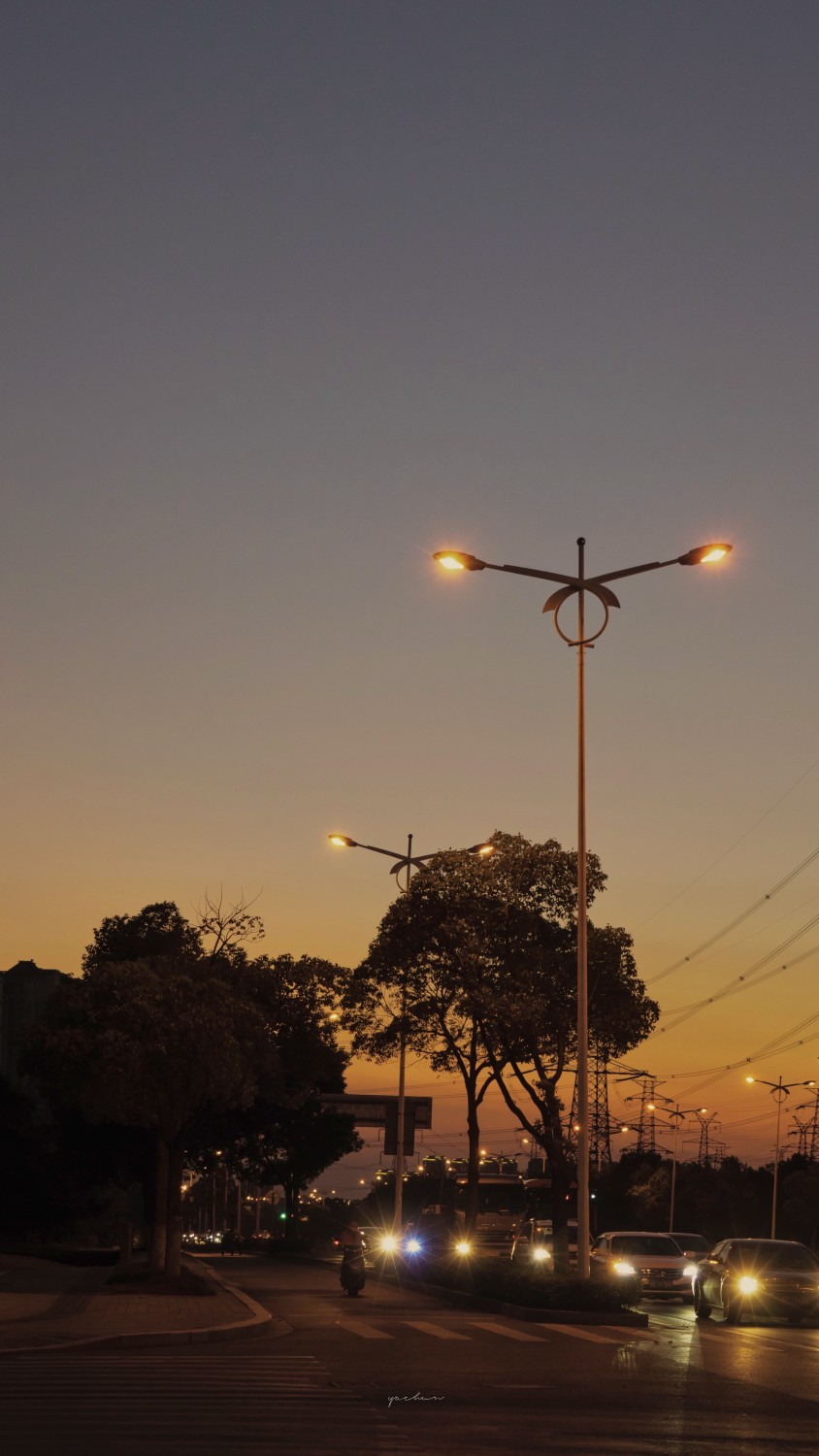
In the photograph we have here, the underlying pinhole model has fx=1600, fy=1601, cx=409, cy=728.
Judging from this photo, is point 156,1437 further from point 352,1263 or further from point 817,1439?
point 352,1263

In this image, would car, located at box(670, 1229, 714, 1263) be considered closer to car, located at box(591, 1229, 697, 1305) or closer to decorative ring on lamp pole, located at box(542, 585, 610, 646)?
car, located at box(591, 1229, 697, 1305)

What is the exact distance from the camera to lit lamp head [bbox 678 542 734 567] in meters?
26.9

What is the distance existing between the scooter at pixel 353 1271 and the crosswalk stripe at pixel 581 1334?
8.48 m

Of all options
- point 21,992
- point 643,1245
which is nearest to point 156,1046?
point 643,1245

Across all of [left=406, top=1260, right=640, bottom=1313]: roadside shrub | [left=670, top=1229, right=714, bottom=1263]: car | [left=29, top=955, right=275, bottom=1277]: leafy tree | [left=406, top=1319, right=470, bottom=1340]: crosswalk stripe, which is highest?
[left=29, top=955, right=275, bottom=1277]: leafy tree

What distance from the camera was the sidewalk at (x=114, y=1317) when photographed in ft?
65.2

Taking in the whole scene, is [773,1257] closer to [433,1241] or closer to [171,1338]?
[171,1338]

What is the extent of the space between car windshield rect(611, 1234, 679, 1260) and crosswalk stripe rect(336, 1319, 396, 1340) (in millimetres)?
12223

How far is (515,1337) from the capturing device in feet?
69.9

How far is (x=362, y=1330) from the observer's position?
22391 mm

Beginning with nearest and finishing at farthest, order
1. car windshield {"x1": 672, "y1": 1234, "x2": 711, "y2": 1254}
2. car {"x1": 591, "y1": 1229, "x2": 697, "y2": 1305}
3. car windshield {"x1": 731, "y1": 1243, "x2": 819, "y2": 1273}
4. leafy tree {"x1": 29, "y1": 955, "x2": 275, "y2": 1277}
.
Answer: car windshield {"x1": 731, "y1": 1243, "x2": 819, "y2": 1273}
leafy tree {"x1": 29, "y1": 955, "x2": 275, "y2": 1277}
car {"x1": 591, "y1": 1229, "x2": 697, "y2": 1305}
car windshield {"x1": 672, "y1": 1234, "x2": 711, "y2": 1254}

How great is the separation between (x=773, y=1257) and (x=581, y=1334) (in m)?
7.36

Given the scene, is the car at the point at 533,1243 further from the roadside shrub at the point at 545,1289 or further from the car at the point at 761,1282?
the car at the point at 761,1282

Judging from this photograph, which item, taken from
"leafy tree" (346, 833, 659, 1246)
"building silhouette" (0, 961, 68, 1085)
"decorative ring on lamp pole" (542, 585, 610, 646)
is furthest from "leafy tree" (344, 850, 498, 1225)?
"building silhouette" (0, 961, 68, 1085)
